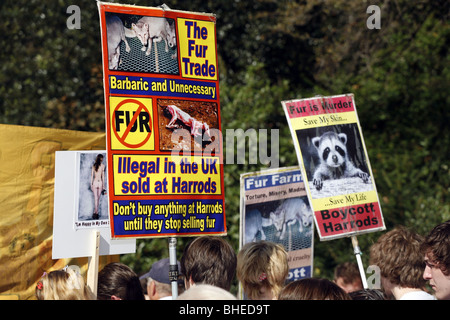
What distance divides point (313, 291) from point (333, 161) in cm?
267

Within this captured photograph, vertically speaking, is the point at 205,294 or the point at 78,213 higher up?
the point at 78,213

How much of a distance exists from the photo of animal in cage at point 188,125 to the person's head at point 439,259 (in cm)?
165

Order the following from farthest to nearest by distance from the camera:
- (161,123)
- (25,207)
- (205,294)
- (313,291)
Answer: (25,207), (161,123), (313,291), (205,294)

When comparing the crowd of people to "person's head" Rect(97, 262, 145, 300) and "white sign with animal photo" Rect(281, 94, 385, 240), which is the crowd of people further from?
"white sign with animal photo" Rect(281, 94, 385, 240)

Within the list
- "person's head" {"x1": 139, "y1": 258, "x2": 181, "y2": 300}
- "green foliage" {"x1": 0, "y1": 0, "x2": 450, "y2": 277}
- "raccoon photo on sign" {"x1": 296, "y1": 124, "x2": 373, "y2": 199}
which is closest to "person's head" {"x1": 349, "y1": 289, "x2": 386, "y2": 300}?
"person's head" {"x1": 139, "y1": 258, "x2": 181, "y2": 300}

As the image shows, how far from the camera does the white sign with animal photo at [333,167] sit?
547 centimetres

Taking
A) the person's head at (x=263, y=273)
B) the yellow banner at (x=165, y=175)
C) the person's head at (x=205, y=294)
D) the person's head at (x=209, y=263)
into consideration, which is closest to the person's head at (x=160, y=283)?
the yellow banner at (x=165, y=175)

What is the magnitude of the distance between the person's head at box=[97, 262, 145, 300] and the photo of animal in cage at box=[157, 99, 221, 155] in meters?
0.85

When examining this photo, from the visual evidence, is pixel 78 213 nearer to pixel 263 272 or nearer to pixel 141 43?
pixel 141 43

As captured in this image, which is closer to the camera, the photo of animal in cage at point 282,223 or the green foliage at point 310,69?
the photo of animal in cage at point 282,223

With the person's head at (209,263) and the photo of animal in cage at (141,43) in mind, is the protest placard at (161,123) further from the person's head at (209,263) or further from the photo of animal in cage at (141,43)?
the person's head at (209,263)

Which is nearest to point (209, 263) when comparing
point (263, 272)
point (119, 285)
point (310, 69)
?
point (263, 272)

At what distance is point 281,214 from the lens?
6.02m

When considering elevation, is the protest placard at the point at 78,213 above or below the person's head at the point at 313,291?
above
